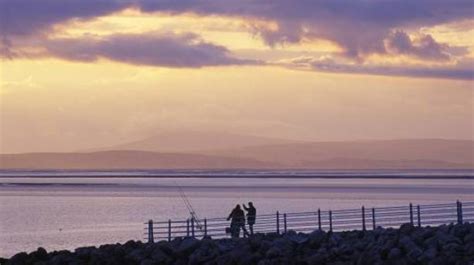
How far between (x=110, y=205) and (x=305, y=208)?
1480 centimetres

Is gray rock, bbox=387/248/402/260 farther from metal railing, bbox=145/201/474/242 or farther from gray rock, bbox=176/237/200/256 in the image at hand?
gray rock, bbox=176/237/200/256

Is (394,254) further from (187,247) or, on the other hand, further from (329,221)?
(329,221)

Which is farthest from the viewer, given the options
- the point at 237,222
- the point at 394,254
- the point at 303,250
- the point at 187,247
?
the point at 237,222

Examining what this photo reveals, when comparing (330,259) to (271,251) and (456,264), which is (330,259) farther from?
(456,264)

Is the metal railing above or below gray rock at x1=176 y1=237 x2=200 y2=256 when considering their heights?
above

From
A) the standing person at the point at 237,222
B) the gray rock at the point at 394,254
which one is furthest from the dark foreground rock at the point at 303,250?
the standing person at the point at 237,222

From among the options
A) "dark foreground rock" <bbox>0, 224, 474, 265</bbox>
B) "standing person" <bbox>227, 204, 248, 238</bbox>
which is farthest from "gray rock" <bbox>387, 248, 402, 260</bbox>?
"standing person" <bbox>227, 204, 248, 238</bbox>

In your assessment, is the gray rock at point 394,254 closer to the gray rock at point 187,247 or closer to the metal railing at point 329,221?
the metal railing at point 329,221

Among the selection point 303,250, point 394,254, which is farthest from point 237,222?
point 394,254

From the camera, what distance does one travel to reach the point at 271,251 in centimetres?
3247

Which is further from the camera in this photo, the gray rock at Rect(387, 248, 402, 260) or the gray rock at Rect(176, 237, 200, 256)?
the gray rock at Rect(176, 237, 200, 256)

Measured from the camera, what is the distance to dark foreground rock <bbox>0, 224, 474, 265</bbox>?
3042 centimetres

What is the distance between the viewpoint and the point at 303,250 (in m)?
33.3

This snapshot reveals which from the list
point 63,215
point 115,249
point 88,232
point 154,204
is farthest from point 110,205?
point 115,249
